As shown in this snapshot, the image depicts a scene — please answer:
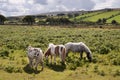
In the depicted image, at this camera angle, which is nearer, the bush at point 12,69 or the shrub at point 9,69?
the bush at point 12,69

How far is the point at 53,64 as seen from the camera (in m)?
21.5

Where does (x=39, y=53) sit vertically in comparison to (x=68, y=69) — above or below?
above

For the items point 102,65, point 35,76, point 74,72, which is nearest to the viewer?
point 35,76

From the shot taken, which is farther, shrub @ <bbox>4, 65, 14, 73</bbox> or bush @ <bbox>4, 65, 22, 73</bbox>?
shrub @ <bbox>4, 65, 14, 73</bbox>

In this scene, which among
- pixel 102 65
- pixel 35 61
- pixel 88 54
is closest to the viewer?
pixel 35 61

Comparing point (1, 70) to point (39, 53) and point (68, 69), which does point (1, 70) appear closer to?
point (39, 53)

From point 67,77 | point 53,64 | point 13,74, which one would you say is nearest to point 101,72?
point 67,77

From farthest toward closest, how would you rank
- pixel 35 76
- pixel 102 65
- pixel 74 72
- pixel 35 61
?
1. pixel 102 65
2. pixel 35 61
3. pixel 74 72
4. pixel 35 76

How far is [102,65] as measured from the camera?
71.4 ft

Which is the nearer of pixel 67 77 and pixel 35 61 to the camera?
pixel 67 77

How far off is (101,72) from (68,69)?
8.75 feet

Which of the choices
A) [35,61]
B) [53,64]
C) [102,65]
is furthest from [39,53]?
[102,65]

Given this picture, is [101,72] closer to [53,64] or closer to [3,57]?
[53,64]

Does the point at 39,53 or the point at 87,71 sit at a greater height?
the point at 39,53
